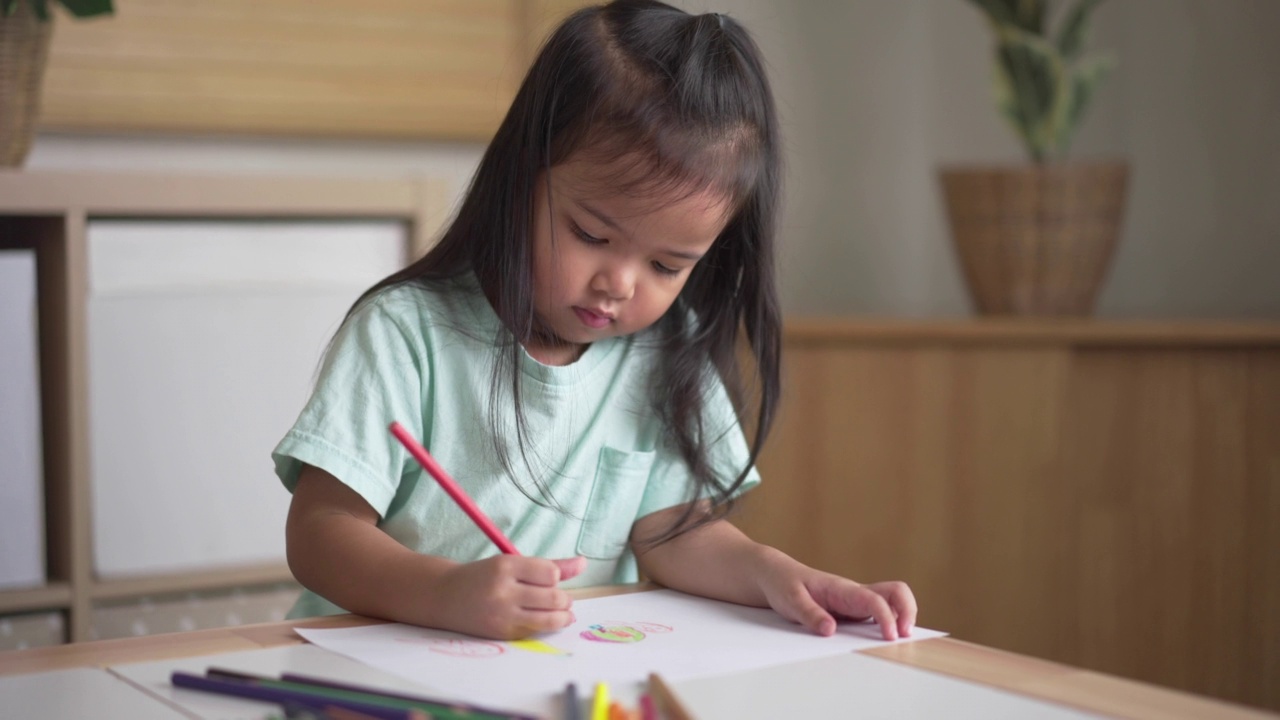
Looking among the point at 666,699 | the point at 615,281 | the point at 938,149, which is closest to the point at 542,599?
the point at 666,699

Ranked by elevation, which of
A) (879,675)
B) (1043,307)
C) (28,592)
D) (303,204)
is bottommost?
(28,592)

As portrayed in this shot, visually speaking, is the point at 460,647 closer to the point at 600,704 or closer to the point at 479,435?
the point at 600,704

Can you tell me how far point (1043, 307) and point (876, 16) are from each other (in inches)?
25.1

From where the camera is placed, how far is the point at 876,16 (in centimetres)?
214

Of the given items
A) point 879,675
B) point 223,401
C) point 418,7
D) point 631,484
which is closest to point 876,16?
point 418,7

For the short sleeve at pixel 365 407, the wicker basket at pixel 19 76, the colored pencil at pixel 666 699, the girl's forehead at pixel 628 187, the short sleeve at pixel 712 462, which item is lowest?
the colored pencil at pixel 666 699

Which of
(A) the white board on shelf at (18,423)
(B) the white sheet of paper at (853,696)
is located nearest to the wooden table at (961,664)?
(B) the white sheet of paper at (853,696)

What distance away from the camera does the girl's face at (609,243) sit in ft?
2.67

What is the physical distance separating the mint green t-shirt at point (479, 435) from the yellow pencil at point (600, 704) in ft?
0.95

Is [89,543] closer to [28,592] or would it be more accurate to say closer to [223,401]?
[28,592]

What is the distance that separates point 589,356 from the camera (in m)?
0.94

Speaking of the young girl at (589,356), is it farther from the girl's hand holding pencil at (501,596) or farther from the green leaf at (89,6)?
the green leaf at (89,6)

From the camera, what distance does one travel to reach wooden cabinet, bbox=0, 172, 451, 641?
131cm

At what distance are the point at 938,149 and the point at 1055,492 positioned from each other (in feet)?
2.40
